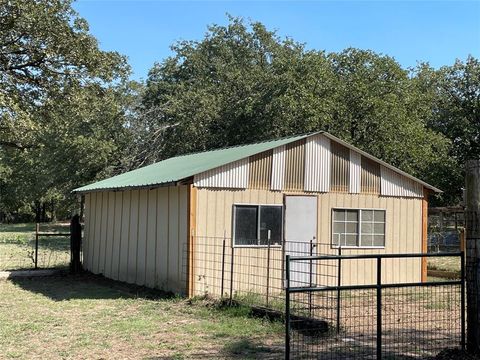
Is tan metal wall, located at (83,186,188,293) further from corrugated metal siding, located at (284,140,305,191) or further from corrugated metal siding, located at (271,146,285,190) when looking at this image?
corrugated metal siding, located at (284,140,305,191)

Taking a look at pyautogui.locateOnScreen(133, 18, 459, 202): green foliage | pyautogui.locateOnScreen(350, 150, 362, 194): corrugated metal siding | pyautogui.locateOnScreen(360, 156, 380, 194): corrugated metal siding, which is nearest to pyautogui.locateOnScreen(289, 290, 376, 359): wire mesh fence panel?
pyautogui.locateOnScreen(350, 150, 362, 194): corrugated metal siding

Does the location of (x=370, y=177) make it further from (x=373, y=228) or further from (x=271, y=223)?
(x=271, y=223)

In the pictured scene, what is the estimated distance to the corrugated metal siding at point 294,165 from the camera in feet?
40.6

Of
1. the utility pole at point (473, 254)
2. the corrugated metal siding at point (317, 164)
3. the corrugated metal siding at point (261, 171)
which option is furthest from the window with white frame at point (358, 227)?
the utility pole at point (473, 254)

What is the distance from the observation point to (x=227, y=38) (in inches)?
1455

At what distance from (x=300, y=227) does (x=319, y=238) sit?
59 centimetres

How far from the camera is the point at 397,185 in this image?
1367 cm

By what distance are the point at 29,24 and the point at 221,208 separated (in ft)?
24.0

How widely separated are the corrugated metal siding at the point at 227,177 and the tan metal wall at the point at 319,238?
14 centimetres

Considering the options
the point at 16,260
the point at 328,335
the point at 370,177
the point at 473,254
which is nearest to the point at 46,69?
the point at 16,260

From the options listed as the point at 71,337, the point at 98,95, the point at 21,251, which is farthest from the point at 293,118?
the point at 71,337

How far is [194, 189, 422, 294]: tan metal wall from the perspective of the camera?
37.3 ft

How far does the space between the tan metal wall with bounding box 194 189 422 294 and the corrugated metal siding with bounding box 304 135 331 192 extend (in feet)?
0.97

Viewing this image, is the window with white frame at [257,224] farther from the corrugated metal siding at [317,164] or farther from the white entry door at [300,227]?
the corrugated metal siding at [317,164]
